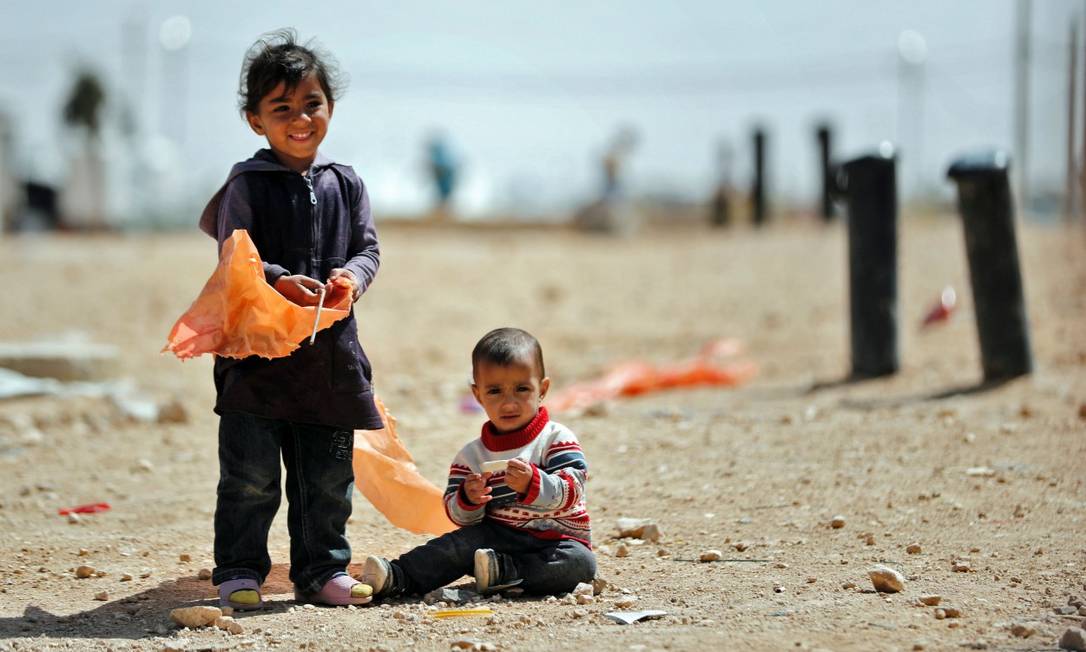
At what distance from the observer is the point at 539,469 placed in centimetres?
397

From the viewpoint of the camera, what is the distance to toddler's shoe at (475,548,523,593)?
3.95m

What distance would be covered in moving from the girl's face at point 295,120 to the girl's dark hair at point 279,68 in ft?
0.07

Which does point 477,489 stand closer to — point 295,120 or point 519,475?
point 519,475

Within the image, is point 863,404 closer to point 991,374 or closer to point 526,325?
point 991,374

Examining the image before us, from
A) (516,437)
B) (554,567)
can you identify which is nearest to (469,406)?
(516,437)

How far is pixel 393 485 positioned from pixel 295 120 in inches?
48.8

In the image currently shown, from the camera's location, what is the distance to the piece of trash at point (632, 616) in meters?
3.62

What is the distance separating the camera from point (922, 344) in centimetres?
997

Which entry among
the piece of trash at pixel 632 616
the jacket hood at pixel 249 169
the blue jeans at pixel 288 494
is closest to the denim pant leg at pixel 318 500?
the blue jeans at pixel 288 494

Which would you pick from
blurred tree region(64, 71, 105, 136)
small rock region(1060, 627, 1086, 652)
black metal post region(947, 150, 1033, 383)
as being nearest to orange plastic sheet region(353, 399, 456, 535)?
small rock region(1060, 627, 1086, 652)

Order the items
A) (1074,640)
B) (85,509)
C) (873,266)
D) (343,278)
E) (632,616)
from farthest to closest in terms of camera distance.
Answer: (873,266) < (85,509) < (343,278) < (632,616) < (1074,640)

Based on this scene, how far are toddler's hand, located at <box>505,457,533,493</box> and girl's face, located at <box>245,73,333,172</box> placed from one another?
1.10 meters

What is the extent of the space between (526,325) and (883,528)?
931cm

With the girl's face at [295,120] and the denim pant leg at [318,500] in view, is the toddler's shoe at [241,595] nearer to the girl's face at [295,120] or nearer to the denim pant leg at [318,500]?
the denim pant leg at [318,500]
